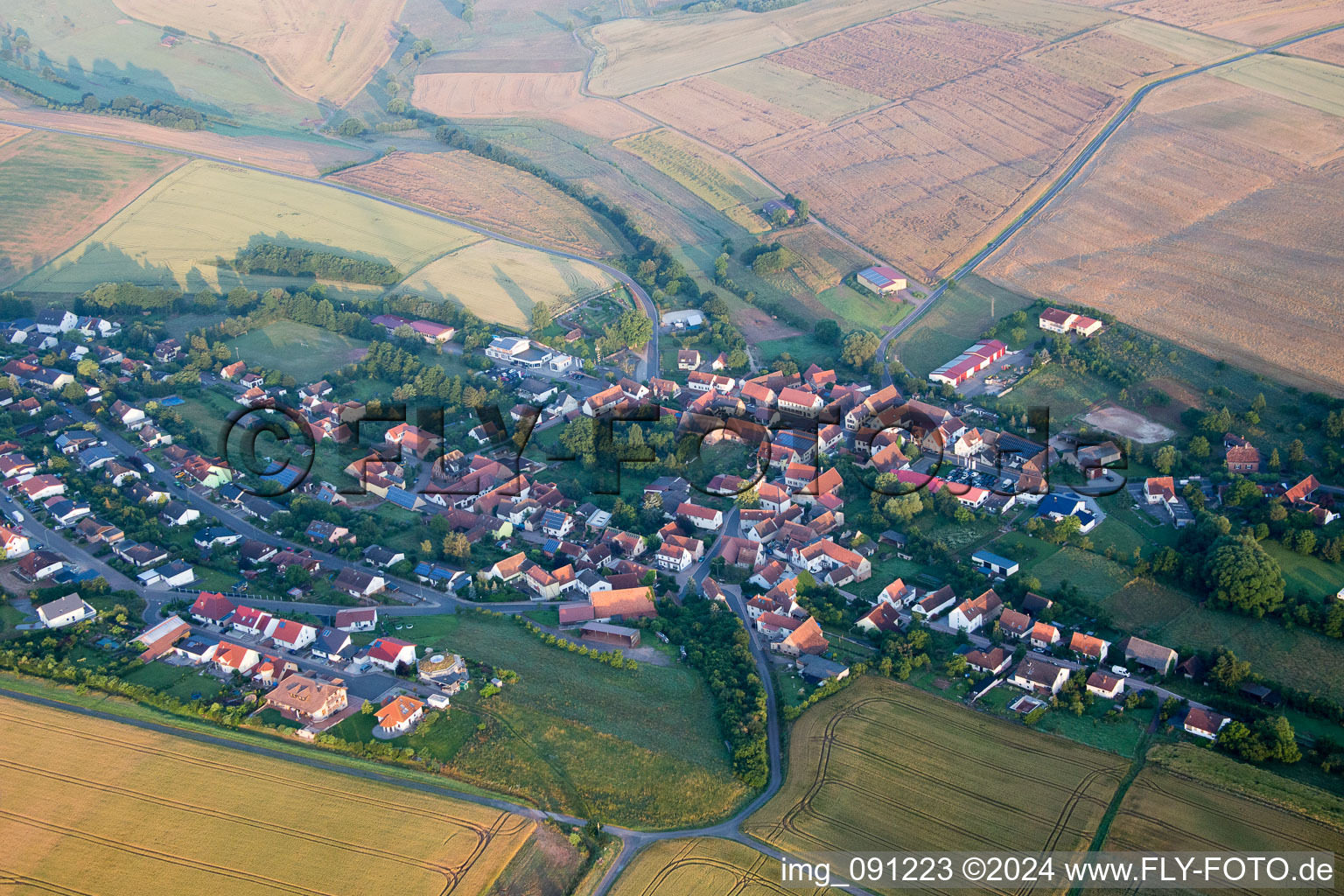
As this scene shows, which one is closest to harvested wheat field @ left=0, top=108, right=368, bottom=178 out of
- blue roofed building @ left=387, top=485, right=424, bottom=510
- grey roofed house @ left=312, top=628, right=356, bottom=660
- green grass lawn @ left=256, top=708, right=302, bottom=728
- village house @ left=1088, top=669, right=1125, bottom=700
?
blue roofed building @ left=387, top=485, right=424, bottom=510

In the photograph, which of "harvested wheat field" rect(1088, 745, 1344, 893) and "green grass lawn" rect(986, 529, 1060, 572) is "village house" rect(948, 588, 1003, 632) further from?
"harvested wheat field" rect(1088, 745, 1344, 893)

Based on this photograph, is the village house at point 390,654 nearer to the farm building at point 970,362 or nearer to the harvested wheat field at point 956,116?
the farm building at point 970,362

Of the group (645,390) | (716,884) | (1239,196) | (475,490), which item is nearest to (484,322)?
(645,390)

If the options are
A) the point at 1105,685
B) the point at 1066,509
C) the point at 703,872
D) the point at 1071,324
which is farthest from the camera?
the point at 1071,324

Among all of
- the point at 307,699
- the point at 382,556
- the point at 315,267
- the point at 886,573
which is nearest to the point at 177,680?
the point at 307,699

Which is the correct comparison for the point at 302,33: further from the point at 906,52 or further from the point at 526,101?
the point at 906,52

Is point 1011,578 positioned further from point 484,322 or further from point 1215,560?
point 484,322
